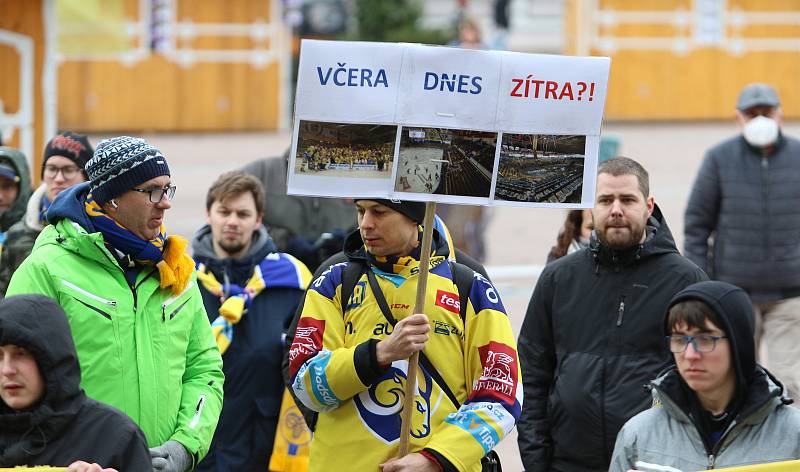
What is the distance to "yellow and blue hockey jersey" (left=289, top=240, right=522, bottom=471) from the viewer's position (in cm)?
457

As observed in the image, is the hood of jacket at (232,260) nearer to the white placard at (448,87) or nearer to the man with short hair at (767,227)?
the white placard at (448,87)

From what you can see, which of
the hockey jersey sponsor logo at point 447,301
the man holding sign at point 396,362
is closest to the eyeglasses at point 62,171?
the man holding sign at point 396,362

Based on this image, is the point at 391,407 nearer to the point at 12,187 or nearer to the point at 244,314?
the point at 244,314

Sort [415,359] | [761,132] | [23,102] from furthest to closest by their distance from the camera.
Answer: [23,102]
[761,132]
[415,359]

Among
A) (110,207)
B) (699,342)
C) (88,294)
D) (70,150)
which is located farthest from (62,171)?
(699,342)

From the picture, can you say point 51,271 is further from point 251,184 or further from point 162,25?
point 162,25

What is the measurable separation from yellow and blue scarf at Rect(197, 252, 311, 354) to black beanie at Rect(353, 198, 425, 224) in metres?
1.79

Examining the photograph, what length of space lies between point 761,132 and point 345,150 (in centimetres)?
458

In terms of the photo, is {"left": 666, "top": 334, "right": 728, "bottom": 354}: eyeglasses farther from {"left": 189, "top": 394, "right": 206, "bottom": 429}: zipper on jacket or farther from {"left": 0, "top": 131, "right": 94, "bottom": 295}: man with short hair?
{"left": 0, "top": 131, "right": 94, "bottom": 295}: man with short hair

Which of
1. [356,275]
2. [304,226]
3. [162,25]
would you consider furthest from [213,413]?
[162,25]

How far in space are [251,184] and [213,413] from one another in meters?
1.91

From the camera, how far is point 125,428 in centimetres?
407

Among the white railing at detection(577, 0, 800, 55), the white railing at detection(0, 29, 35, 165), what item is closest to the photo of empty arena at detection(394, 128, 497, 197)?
the white railing at detection(0, 29, 35, 165)

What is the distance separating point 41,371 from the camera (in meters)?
3.93
